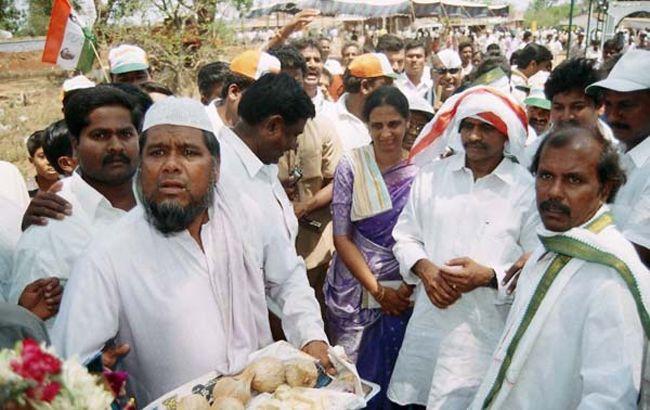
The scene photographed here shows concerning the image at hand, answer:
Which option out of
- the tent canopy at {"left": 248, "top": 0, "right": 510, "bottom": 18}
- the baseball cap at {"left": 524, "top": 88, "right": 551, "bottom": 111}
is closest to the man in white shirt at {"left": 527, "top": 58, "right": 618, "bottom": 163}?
the baseball cap at {"left": 524, "top": 88, "right": 551, "bottom": 111}

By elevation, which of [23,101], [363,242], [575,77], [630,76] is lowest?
[23,101]

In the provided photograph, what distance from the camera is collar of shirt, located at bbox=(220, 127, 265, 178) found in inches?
116

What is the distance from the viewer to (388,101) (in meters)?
3.33

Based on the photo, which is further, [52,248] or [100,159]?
[100,159]

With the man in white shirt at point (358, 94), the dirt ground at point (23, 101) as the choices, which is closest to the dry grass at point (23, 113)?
the dirt ground at point (23, 101)

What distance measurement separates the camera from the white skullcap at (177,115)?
2.17m

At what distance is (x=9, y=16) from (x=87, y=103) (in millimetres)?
33211

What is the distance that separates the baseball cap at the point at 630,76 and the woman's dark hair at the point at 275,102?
1445 mm

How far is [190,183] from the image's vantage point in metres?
2.16

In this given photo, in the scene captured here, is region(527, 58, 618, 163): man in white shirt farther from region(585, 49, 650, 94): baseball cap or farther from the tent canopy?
the tent canopy

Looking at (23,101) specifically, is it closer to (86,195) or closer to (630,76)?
(86,195)

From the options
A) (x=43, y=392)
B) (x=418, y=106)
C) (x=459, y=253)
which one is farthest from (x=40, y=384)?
(x=418, y=106)

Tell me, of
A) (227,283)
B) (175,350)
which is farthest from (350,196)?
(175,350)

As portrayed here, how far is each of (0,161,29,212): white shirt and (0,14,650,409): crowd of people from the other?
0.04ft
